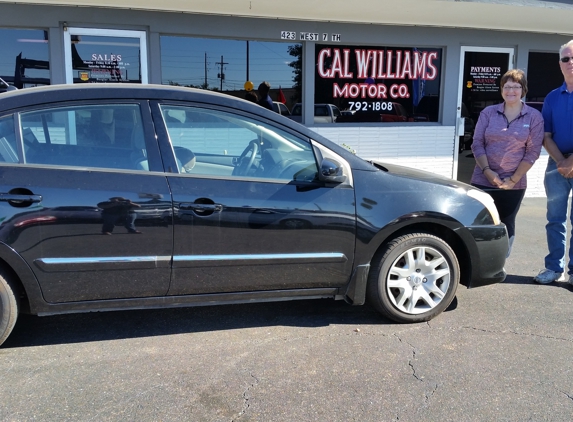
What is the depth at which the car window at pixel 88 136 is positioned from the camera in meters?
3.08

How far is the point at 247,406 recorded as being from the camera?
265cm

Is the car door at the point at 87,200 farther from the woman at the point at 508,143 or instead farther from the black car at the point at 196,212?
the woman at the point at 508,143

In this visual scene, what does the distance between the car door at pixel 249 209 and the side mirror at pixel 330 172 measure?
0.19ft

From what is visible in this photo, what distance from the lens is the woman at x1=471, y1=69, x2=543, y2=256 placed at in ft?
14.5

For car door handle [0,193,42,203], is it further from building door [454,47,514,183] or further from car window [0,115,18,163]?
building door [454,47,514,183]

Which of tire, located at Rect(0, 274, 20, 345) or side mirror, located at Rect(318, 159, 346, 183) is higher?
side mirror, located at Rect(318, 159, 346, 183)

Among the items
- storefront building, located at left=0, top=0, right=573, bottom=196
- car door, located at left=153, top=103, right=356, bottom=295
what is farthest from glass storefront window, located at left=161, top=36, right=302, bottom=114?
car door, located at left=153, top=103, right=356, bottom=295

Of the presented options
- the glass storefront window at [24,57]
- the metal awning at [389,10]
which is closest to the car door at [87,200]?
the metal awning at [389,10]

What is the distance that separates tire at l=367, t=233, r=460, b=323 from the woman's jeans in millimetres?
1554

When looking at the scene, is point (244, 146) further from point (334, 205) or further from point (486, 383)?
point (486, 383)

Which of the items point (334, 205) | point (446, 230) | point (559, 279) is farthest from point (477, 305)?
point (334, 205)

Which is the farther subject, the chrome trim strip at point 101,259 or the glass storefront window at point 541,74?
the glass storefront window at point 541,74

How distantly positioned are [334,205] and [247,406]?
4.50ft

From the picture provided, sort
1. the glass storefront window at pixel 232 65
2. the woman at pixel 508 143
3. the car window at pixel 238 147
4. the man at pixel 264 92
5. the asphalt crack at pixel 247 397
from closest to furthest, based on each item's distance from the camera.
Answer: the asphalt crack at pixel 247 397 → the car window at pixel 238 147 → the woman at pixel 508 143 → the glass storefront window at pixel 232 65 → the man at pixel 264 92
